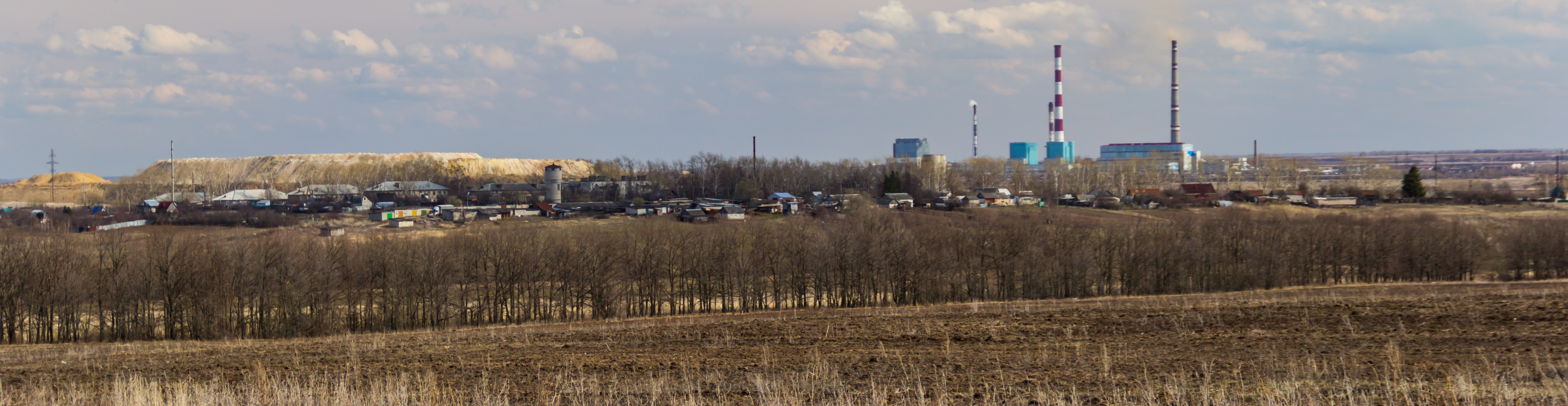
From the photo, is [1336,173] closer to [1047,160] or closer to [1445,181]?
[1445,181]

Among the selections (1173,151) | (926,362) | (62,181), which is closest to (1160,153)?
(1173,151)

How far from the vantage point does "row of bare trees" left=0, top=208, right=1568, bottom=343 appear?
35.4 metres

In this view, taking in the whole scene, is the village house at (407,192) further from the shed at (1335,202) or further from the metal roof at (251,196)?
the shed at (1335,202)

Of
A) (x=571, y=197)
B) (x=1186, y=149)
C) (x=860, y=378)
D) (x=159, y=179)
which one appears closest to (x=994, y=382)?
(x=860, y=378)

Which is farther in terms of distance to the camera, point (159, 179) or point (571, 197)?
point (159, 179)

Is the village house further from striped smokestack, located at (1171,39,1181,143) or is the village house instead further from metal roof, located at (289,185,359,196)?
striped smokestack, located at (1171,39,1181,143)

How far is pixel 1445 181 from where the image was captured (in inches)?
5074

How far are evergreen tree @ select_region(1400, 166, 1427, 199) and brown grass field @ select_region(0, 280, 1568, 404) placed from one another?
248ft

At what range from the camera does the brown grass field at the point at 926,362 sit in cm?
1121

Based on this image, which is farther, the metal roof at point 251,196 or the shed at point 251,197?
the metal roof at point 251,196

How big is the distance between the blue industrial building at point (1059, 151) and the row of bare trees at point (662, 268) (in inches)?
4795

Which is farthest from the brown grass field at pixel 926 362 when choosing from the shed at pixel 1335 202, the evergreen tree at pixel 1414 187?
the evergreen tree at pixel 1414 187

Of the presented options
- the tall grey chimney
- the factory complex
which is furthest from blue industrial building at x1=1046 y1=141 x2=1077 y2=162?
the tall grey chimney

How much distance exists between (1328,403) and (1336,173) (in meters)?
149
